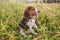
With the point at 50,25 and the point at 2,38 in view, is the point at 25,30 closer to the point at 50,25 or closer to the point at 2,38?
the point at 2,38

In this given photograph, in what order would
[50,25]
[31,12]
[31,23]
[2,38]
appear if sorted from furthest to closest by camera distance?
1. [50,25]
2. [2,38]
3. [31,23]
4. [31,12]

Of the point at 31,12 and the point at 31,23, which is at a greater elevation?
the point at 31,12

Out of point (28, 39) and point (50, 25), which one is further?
point (50, 25)

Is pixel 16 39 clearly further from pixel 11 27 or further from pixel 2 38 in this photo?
pixel 11 27

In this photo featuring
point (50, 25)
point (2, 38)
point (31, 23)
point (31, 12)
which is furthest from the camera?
A: point (50, 25)

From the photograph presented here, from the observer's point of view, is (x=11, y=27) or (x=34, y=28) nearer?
(x=34, y=28)

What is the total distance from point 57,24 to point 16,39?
0.40m

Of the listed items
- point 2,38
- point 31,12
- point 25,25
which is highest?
point 31,12

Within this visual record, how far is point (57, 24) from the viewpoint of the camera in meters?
1.99

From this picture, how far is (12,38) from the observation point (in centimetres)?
181

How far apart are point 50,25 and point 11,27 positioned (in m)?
0.37

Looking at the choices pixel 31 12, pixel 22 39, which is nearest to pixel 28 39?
pixel 22 39

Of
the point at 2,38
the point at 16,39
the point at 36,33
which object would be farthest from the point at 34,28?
the point at 2,38

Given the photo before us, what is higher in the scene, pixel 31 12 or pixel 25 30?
pixel 31 12
